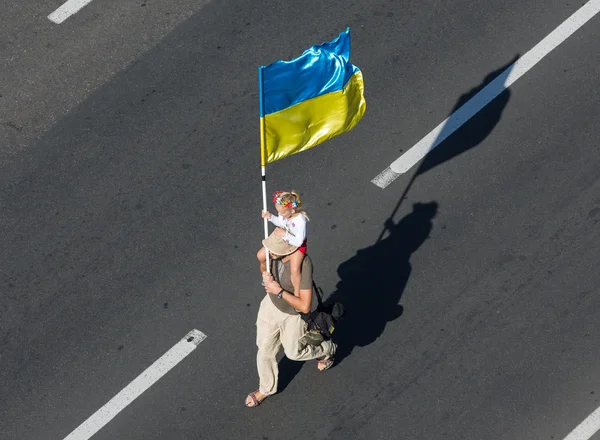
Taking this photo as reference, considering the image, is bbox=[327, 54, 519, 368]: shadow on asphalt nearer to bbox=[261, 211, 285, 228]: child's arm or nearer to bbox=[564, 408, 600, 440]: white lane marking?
bbox=[261, 211, 285, 228]: child's arm

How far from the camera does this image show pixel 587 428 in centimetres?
945

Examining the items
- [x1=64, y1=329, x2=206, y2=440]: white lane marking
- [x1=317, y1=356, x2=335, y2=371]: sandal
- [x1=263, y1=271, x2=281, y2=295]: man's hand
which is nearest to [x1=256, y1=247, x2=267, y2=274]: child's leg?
[x1=263, y1=271, x2=281, y2=295]: man's hand

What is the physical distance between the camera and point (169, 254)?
35.0ft

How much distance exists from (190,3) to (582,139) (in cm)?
458

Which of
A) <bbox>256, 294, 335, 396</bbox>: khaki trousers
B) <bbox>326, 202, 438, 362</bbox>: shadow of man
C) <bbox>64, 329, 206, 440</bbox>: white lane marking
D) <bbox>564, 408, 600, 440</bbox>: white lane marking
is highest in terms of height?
<bbox>256, 294, 335, 396</bbox>: khaki trousers

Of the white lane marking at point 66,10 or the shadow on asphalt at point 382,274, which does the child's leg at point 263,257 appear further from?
the white lane marking at point 66,10

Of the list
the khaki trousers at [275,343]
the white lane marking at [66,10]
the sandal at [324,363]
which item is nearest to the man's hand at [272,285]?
the khaki trousers at [275,343]

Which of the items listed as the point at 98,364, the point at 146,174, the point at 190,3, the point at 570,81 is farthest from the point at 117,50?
the point at 570,81

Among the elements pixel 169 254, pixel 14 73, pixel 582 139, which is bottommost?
pixel 582 139

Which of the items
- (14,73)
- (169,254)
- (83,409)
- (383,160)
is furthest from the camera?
(14,73)

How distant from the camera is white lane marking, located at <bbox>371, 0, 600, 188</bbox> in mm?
11336

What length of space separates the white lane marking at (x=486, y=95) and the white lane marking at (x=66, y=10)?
4.09 metres

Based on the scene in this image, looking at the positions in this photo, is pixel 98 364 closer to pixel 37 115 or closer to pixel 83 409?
pixel 83 409

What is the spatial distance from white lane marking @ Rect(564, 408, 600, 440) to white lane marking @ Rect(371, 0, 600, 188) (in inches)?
119
